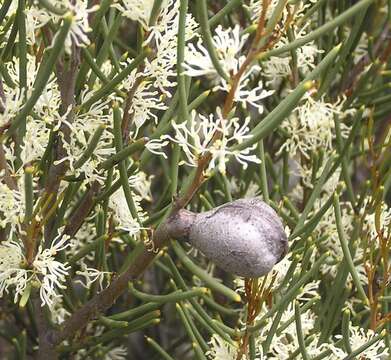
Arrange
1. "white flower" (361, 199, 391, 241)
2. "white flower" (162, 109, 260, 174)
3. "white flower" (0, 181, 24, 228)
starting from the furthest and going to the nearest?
"white flower" (361, 199, 391, 241) < "white flower" (0, 181, 24, 228) < "white flower" (162, 109, 260, 174)

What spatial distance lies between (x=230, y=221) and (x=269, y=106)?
647mm

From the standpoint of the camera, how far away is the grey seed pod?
625mm

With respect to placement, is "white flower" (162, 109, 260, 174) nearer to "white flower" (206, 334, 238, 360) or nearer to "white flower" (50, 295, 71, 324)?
"white flower" (206, 334, 238, 360)

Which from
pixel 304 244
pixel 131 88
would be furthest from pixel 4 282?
pixel 304 244

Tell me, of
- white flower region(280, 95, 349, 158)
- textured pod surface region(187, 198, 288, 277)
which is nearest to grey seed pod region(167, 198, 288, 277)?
textured pod surface region(187, 198, 288, 277)

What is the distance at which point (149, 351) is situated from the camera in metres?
1.40

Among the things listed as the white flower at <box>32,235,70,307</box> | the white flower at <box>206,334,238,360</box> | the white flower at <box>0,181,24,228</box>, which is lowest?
the white flower at <box>206,334,238,360</box>

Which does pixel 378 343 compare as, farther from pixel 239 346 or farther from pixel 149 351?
pixel 149 351

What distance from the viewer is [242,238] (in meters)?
0.62

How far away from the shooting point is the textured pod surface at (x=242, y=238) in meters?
0.62

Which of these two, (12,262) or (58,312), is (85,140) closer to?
(12,262)

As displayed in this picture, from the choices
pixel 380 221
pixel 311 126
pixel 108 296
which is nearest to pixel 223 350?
pixel 108 296

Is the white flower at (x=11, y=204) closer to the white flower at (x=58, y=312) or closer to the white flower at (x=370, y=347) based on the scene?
the white flower at (x=58, y=312)

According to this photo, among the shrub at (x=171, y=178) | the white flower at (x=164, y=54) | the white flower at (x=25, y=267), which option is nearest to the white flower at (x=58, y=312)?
the shrub at (x=171, y=178)
